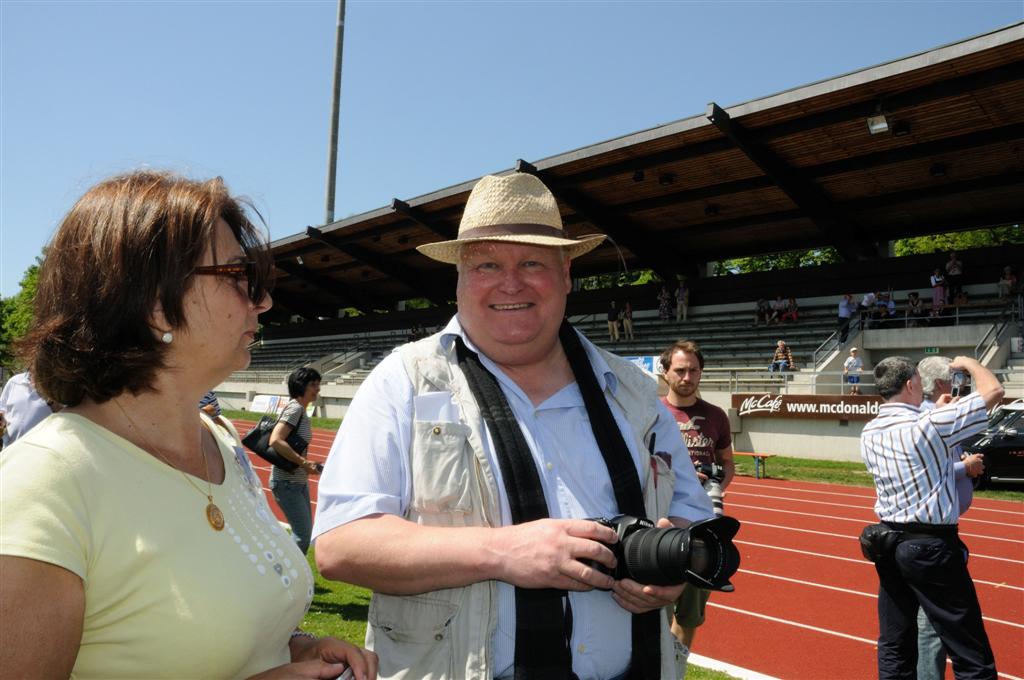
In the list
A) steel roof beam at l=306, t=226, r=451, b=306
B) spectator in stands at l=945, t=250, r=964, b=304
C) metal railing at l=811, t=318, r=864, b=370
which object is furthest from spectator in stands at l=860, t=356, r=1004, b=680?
steel roof beam at l=306, t=226, r=451, b=306

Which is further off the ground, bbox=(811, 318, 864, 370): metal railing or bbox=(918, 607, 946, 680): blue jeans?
bbox=(811, 318, 864, 370): metal railing

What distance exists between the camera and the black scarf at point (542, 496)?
5.88 feet

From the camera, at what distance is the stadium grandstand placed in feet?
50.9

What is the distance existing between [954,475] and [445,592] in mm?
3482

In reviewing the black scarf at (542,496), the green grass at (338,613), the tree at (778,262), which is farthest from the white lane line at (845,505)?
the tree at (778,262)

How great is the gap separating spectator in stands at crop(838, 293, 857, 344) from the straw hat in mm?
20949

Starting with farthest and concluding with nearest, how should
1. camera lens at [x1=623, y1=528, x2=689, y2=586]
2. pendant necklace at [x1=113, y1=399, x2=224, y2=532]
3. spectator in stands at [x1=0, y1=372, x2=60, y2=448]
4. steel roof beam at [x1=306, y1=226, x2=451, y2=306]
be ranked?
steel roof beam at [x1=306, y1=226, x2=451, y2=306] → spectator in stands at [x1=0, y1=372, x2=60, y2=448] → camera lens at [x1=623, y1=528, x2=689, y2=586] → pendant necklace at [x1=113, y1=399, x2=224, y2=532]

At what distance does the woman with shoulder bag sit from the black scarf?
13.1 feet

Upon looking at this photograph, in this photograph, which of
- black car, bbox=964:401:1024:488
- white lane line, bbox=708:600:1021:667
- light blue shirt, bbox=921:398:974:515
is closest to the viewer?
light blue shirt, bbox=921:398:974:515

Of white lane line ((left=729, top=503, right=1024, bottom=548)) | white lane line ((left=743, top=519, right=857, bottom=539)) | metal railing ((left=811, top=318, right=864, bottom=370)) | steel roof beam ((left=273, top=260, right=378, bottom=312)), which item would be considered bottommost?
white lane line ((left=743, top=519, right=857, bottom=539))

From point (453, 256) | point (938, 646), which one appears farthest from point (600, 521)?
point (938, 646)

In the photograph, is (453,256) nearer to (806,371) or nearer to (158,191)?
(158,191)

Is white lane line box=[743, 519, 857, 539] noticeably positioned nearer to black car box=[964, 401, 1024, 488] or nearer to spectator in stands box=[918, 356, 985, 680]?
black car box=[964, 401, 1024, 488]

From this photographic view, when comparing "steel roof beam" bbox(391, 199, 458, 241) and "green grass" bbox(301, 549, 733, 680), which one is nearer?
"green grass" bbox(301, 549, 733, 680)
